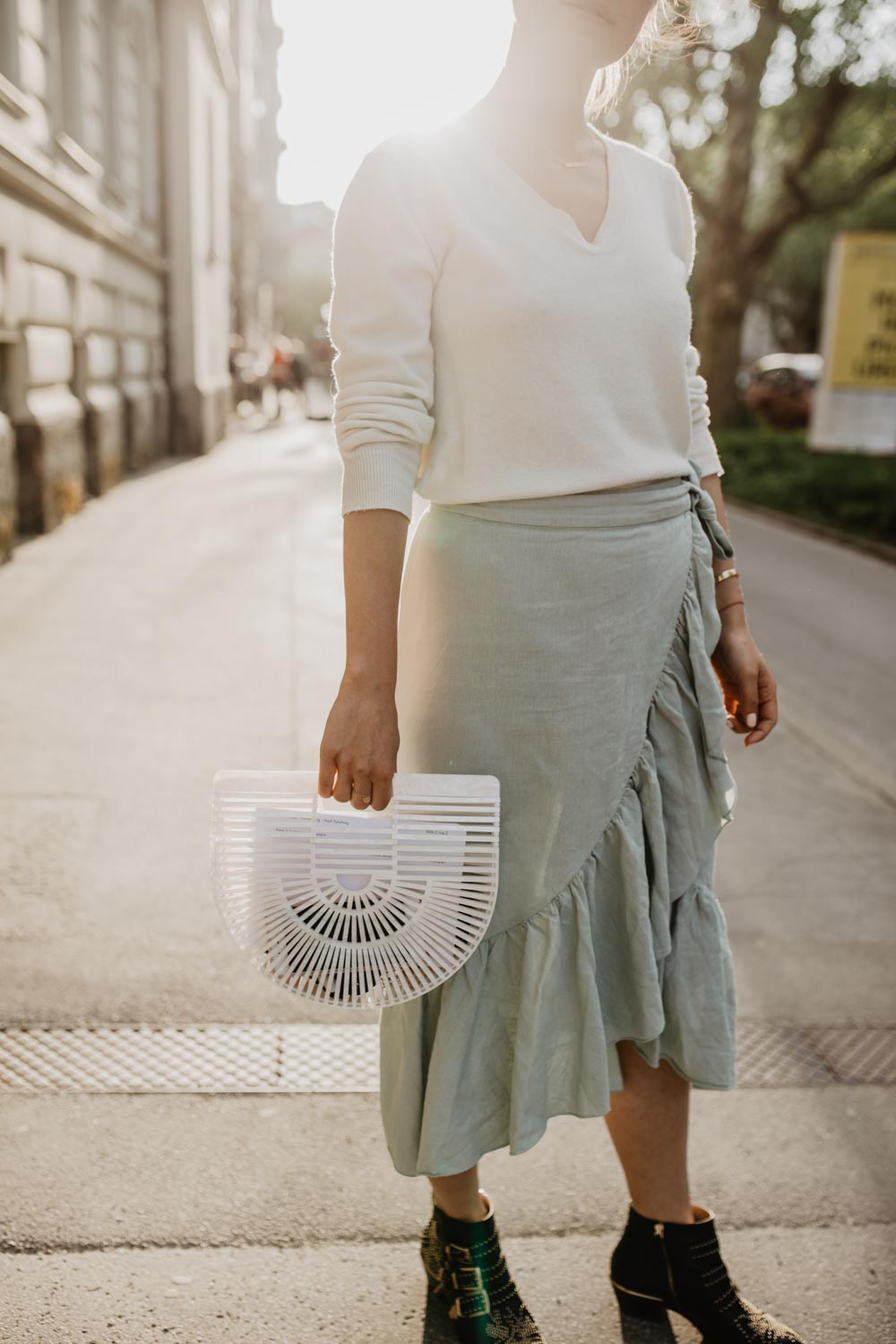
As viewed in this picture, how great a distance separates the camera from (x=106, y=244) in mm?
12250

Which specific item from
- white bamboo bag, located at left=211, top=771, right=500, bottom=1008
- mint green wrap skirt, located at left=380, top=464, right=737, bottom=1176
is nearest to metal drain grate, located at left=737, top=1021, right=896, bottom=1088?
mint green wrap skirt, located at left=380, top=464, right=737, bottom=1176

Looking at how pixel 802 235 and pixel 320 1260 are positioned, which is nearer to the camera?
pixel 320 1260

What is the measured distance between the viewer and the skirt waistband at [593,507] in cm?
177

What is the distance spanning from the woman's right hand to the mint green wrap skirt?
0.18 m

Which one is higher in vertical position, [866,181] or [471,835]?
[866,181]

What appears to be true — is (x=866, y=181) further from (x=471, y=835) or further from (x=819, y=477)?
(x=471, y=835)

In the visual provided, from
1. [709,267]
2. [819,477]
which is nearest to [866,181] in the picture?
[709,267]

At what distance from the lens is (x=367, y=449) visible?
1.68 meters

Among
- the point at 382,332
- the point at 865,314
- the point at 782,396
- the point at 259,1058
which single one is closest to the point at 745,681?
the point at 382,332

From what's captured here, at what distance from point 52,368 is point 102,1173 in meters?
8.45

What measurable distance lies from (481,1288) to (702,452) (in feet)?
4.46

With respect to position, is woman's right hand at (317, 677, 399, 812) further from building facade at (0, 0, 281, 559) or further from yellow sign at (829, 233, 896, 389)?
yellow sign at (829, 233, 896, 389)

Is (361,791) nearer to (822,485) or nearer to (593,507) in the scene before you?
(593,507)

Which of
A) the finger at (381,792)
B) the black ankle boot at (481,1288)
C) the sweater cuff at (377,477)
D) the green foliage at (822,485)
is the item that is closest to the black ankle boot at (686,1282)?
the black ankle boot at (481,1288)
